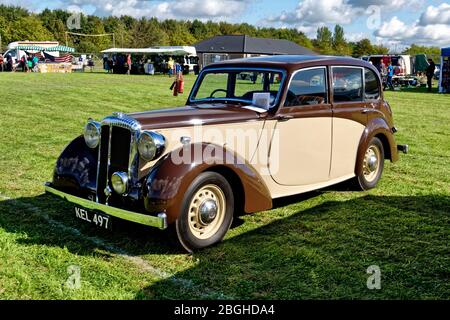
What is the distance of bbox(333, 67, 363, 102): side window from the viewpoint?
5.73 metres

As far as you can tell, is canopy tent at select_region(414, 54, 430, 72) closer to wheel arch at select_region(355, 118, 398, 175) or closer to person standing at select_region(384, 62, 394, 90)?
person standing at select_region(384, 62, 394, 90)

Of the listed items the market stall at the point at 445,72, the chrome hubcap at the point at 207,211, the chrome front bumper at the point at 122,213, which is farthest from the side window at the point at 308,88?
the market stall at the point at 445,72

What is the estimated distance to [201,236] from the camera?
433 cm

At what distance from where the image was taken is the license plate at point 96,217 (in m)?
4.19

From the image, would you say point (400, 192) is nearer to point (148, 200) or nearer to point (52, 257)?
point (148, 200)

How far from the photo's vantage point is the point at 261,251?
14.1ft

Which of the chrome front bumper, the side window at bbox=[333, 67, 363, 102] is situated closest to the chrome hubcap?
the chrome front bumper

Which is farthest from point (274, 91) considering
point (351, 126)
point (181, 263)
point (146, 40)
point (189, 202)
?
point (146, 40)

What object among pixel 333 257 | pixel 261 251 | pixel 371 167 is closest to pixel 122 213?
pixel 261 251

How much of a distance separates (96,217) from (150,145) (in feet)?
2.74

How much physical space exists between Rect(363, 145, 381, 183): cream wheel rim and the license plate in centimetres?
366

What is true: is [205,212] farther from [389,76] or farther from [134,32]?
[134,32]

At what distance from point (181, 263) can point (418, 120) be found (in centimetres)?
1203

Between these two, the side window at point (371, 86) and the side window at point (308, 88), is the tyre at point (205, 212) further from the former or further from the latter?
the side window at point (371, 86)
